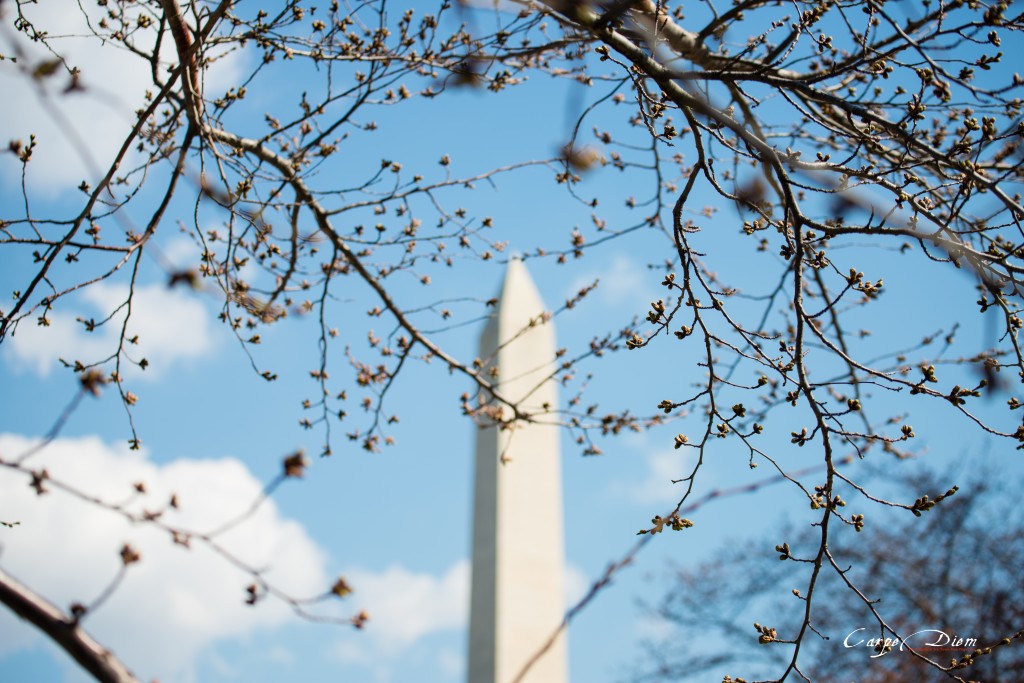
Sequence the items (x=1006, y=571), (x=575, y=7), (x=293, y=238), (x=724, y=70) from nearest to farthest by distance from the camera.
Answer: (x=575, y=7) < (x=724, y=70) < (x=293, y=238) < (x=1006, y=571)

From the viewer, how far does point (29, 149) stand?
243 centimetres

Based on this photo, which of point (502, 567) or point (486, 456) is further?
point (486, 456)

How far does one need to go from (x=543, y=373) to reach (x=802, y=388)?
8718mm

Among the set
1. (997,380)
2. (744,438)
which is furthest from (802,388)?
(997,380)

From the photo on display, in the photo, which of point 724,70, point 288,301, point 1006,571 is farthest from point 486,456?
point 724,70

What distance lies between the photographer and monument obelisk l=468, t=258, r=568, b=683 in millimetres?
10289

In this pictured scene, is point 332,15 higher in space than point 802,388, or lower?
higher

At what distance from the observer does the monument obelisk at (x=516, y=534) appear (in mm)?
10289

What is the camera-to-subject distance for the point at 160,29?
8.93 feet

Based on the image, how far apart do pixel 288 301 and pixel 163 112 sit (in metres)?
0.89

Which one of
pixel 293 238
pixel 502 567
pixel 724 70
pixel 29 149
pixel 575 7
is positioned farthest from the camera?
pixel 502 567

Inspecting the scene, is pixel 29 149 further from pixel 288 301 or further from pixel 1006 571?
pixel 1006 571

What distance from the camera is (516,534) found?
429 inches

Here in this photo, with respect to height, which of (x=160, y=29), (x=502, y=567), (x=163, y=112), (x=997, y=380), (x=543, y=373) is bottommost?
(x=997, y=380)
